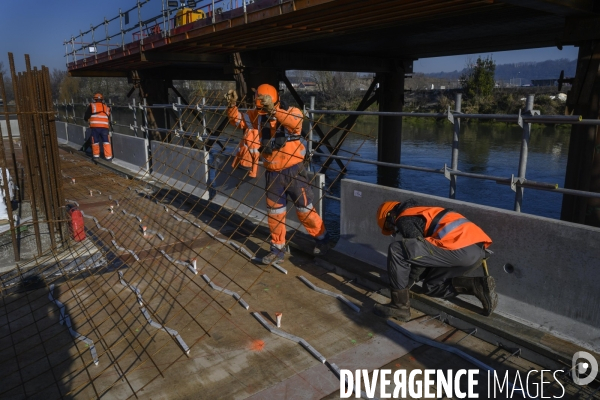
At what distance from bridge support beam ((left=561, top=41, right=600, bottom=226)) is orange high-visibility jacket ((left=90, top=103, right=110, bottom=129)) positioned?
35.6 ft

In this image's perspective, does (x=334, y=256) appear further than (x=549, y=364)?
Yes

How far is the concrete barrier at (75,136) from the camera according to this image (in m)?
16.1

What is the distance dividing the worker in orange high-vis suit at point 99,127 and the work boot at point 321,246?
9002 mm

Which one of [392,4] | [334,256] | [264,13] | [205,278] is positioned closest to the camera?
[205,278]

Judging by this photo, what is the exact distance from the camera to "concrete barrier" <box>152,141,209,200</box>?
8.34 m

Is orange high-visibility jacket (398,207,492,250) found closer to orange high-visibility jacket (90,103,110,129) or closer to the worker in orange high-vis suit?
the worker in orange high-vis suit

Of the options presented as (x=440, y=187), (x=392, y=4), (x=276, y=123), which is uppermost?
(x=392, y=4)

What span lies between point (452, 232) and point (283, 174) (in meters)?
2.23

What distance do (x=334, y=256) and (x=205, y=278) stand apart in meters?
1.48

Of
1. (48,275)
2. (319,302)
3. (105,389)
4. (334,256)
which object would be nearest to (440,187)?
(334,256)

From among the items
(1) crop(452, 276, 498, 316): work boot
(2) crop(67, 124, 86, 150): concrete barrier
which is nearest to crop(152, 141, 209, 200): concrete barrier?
(1) crop(452, 276, 498, 316): work boot

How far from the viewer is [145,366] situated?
3494 mm

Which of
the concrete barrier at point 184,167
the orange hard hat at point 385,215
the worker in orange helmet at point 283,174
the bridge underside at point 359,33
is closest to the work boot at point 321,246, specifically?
the worker in orange helmet at point 283,174

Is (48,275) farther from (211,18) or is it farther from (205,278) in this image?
(211,18)
